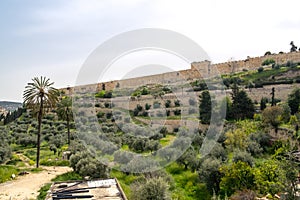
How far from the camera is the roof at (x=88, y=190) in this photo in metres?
12.0

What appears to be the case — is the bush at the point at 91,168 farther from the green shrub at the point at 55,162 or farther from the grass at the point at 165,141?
the grass at the point at 165,141

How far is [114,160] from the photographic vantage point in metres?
20.5

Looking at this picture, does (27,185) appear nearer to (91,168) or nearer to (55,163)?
(91,168)

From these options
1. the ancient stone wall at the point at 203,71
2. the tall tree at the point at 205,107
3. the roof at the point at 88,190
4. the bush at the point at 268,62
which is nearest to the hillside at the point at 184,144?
the tall tree at the point at 205,107

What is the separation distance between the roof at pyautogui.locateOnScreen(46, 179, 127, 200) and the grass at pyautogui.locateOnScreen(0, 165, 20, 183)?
4995 millimetres

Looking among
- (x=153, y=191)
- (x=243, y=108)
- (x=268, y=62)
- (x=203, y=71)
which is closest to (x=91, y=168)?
(x=153, y=191)

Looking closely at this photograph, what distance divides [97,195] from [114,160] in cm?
834

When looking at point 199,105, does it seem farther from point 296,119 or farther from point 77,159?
point 77,159

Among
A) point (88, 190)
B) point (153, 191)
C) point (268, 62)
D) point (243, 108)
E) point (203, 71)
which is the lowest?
point (88, 190)

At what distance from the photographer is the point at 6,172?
18.5 meters

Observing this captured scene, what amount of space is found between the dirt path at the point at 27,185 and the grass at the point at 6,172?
53 centimetres

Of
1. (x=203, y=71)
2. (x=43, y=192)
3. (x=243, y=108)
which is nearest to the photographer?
(x=43, y=192)

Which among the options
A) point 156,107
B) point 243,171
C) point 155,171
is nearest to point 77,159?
point 155,171

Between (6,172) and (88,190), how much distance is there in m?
7.99
